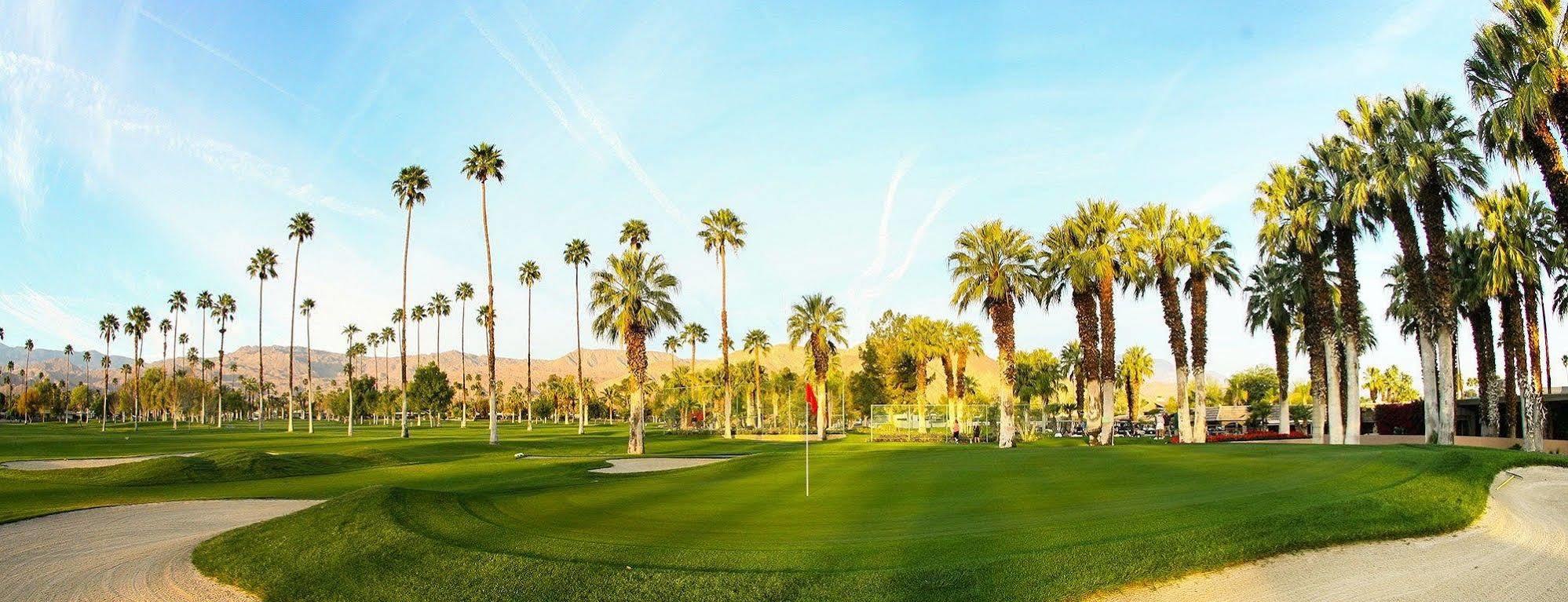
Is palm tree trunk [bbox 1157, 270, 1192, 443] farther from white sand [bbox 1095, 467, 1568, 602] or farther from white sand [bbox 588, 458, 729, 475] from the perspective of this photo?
white sand [bbox 1095, 467, 1568, 602]

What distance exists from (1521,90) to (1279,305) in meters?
29.7

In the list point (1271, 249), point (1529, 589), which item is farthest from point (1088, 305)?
point (1529, 589)

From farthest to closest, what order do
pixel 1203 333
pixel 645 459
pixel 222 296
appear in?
1. pixel 222 296
2. pixel 1203 333
3. pixel 645 459

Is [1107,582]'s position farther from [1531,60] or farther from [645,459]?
[645,459]

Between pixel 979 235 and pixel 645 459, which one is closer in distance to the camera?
pixel 645 459

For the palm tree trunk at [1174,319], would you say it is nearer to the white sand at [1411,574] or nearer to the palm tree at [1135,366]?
the white sand at [1411,574]

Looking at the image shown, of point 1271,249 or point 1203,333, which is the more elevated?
point 1271,249

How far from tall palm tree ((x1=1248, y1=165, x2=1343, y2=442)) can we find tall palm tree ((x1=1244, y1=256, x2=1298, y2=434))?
728cm

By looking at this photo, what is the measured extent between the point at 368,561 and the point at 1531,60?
3168cm

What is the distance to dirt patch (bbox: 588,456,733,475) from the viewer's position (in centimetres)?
3294

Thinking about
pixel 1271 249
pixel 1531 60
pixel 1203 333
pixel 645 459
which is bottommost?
pixel 645 459

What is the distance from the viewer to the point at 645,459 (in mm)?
41219

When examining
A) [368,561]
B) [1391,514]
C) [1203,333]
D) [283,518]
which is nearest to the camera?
[368,561]

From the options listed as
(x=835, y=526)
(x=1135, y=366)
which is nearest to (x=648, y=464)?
(x=835, y=526)
